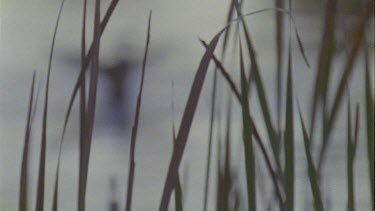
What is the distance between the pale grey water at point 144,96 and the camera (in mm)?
1469

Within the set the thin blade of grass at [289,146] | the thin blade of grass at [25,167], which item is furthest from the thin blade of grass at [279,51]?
the thin blade of grass at [25,167]

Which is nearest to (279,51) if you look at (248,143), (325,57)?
(325,57)

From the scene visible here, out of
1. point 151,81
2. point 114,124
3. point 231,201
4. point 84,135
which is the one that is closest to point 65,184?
point 114,124

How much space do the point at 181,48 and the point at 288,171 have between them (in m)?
1.58

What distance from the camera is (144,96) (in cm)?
213

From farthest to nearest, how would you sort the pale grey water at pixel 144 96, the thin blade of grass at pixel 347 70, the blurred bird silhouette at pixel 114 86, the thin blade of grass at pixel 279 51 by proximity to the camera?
the blurred bird silhouette at pixel 114 86 → the pale grey water at pixel 144 96 → the thin blade of grass at pixel 279 51 → the thin blade of grass at pixel 347 70

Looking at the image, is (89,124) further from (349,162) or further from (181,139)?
(349,162)

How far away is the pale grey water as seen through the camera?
147 cm

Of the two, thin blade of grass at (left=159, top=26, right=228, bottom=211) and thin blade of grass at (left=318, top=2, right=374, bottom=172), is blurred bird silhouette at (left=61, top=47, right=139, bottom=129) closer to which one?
thin blade of grass at (left=318, top=2, right=374, bottom=172)

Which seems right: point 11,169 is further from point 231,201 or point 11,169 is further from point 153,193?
point 231,201

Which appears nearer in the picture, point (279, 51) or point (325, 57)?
point (325, 57)

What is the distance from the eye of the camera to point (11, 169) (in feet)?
5.69

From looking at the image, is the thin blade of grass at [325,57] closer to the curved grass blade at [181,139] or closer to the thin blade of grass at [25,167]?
the curved grass blade at [181,139]

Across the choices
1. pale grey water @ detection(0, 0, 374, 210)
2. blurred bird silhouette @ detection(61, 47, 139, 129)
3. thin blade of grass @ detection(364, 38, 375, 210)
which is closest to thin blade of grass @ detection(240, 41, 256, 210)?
thin blade of grass @ detection(364, 38, 375, 210)
